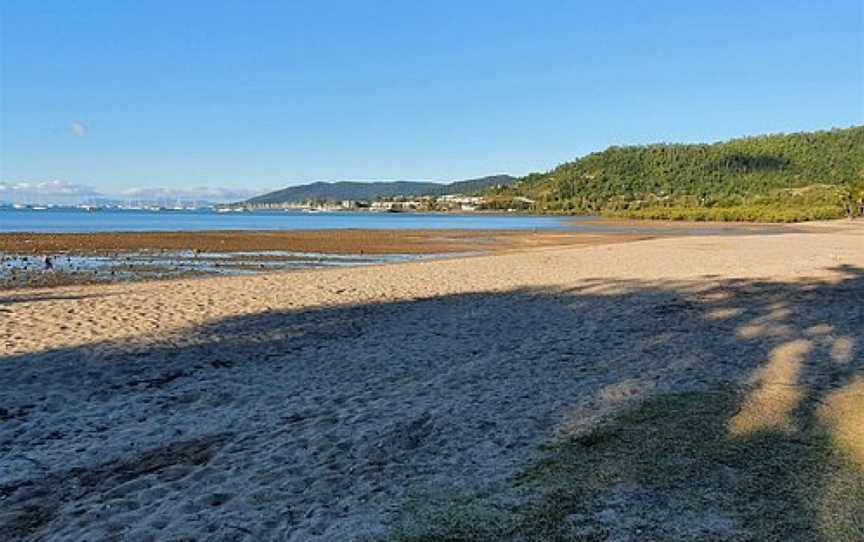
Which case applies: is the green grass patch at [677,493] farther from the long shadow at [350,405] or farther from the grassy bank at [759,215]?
the grassy bank at [759,215]

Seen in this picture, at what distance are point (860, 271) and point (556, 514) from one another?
18.8 m

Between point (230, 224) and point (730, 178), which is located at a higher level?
point (730, 178)

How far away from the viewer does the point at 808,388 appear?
6.56 metres

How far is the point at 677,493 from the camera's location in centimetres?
426

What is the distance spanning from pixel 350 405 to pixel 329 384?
1184 millimetres

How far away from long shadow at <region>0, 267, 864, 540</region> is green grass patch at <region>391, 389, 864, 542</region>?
0.35 feet

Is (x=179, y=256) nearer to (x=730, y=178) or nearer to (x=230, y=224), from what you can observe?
(x=230, y=224)

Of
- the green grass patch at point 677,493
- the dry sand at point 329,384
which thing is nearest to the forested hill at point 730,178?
the dry sand at point 329,384

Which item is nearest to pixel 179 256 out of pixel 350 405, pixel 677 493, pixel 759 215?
pixel 350 405

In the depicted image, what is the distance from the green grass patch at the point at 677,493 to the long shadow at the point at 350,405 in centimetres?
11

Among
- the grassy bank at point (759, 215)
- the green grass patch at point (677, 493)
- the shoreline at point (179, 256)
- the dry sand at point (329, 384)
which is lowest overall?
the grassy bank at point (759, 215)

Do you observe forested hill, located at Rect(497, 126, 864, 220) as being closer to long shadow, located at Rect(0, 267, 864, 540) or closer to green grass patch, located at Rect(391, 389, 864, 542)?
long shadow, located at Rect(0, 267, 864, 540)

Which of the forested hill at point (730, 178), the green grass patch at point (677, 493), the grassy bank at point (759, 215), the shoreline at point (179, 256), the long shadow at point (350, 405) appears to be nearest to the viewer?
the green grass patch at point (677, 493)

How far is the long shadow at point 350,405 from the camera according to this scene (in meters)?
4.66
